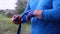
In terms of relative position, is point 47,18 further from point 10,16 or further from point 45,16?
point 10,16

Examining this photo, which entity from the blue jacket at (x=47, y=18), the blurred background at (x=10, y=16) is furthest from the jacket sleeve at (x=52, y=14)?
the blurred background at (x=10, y=16)

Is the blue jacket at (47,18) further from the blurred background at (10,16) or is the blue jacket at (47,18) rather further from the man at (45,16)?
the blurred background at (10,16)

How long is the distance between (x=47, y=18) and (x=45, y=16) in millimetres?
28

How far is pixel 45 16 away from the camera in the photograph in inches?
81.7

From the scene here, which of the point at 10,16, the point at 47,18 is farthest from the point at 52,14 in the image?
the point at 10,16

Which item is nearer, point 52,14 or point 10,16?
point 52,14

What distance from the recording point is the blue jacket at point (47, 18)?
2.07m

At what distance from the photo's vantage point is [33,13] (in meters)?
2.14

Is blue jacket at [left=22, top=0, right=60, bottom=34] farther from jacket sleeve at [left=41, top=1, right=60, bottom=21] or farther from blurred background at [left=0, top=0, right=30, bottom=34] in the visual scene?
blurred background at [left=0, top=0, right=30, bottom=34]

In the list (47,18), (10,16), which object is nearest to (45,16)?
(47,18)

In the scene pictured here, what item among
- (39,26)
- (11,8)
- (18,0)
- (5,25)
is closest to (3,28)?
(5,25)

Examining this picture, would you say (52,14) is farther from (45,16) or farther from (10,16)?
(10,16)

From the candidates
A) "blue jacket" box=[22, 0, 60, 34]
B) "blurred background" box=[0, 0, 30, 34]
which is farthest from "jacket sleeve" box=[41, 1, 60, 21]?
"blurred background" box=[0, 0, 30, 34]

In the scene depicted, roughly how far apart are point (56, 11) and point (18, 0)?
793 cm
